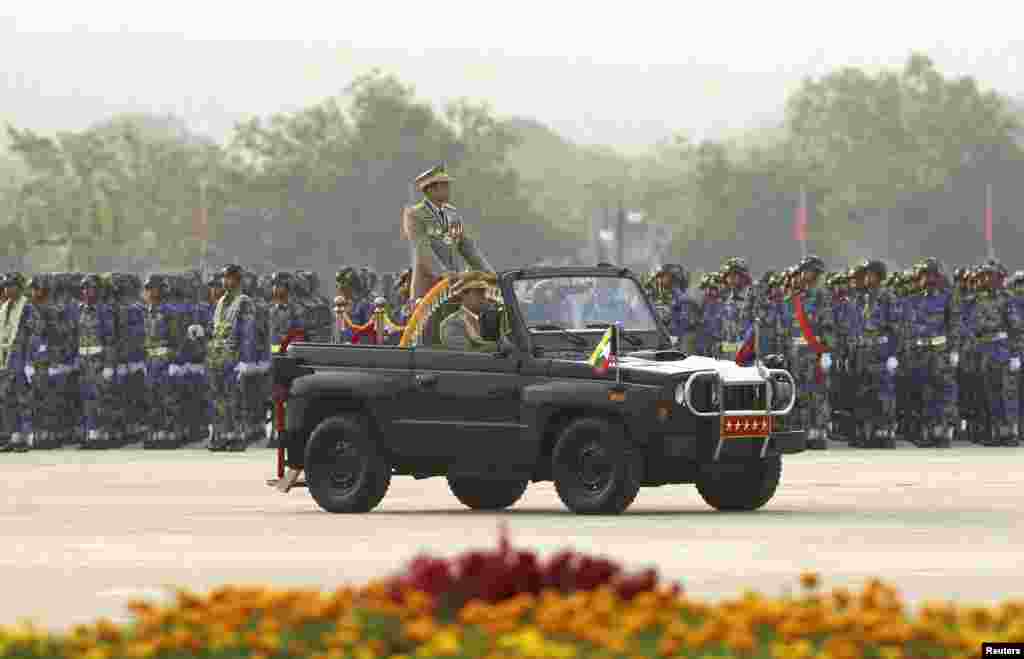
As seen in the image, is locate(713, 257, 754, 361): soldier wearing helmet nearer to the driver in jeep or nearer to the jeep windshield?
the jeep windshield

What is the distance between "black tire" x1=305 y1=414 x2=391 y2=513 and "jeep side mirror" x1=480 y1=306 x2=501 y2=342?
130 cm

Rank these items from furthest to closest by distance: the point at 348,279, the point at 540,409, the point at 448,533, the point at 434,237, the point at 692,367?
the point at 348,279, the point at 434,237, the point at 540,409, the point at 692,367, the point at 448,533

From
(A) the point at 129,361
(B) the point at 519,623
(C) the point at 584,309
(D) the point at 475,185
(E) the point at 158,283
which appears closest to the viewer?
(B) the point at 519,623

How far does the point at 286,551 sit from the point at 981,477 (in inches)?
424

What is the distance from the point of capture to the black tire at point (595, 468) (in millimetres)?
22141

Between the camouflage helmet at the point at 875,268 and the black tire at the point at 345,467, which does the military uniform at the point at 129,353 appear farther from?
the black tire at the point at 345,467

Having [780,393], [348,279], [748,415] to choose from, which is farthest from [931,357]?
[748,415]

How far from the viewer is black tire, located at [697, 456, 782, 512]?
76.4 ft

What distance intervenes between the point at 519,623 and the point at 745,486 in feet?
36.6

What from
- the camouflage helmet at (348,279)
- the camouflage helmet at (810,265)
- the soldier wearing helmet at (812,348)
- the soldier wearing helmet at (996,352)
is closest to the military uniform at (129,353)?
the camouflage helmet at (348,279)

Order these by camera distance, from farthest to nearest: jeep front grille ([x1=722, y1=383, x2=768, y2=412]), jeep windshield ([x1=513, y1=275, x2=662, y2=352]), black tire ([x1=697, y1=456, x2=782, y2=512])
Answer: black tire ([x1=697, y1=456, x2=782, y2=512]) → jeep windshield ([x1=513, y1=275, x2=662, y2=352]) → jeep front grille ([x1=722, y1=383, x2=768, y2=412])

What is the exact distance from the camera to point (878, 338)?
35.6 meters

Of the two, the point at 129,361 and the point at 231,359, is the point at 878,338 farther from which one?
the point at 129,361

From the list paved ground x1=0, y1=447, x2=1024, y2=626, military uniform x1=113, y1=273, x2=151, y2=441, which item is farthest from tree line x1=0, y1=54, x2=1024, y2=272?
paved ground x1=0, y1=447, x2=1024, y2=626
